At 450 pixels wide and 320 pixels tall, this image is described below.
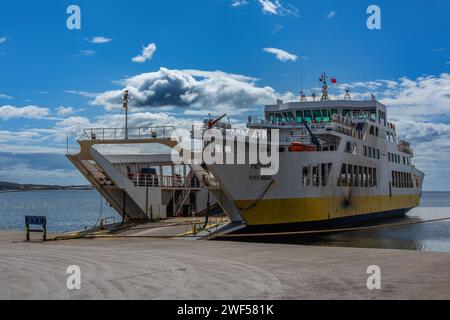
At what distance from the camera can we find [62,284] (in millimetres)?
11773

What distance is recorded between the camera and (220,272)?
1350cm

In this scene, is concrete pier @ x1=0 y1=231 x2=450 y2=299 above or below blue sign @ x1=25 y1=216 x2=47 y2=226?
below

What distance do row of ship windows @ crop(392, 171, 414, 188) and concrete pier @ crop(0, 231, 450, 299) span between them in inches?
1246

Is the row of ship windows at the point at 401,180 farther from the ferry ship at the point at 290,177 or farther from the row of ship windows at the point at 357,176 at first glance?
the row of ship windows at the point at 357,176

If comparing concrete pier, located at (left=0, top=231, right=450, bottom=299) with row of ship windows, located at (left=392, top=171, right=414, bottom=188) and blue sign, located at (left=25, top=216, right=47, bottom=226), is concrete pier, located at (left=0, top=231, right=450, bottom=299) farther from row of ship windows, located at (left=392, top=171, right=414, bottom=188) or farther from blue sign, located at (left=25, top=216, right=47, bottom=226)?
row of ship windows, located at (left=392, top=171, right=414, bottom=188)

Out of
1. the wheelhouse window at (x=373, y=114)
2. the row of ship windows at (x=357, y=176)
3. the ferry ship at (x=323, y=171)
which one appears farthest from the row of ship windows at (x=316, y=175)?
the wheelhouse window at (x=373, y=114)

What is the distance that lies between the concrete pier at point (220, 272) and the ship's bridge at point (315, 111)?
21.1 meters

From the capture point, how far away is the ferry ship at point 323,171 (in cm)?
2838

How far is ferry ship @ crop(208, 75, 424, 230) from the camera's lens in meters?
28.4

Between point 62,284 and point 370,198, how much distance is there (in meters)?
33.0

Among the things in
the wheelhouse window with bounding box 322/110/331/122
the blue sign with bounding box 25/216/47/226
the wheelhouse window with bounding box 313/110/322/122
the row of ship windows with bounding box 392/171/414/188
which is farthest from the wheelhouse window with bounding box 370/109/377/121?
the blue sign with bounding box 25/216/47/226

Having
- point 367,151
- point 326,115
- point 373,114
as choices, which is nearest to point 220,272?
point 326,115
